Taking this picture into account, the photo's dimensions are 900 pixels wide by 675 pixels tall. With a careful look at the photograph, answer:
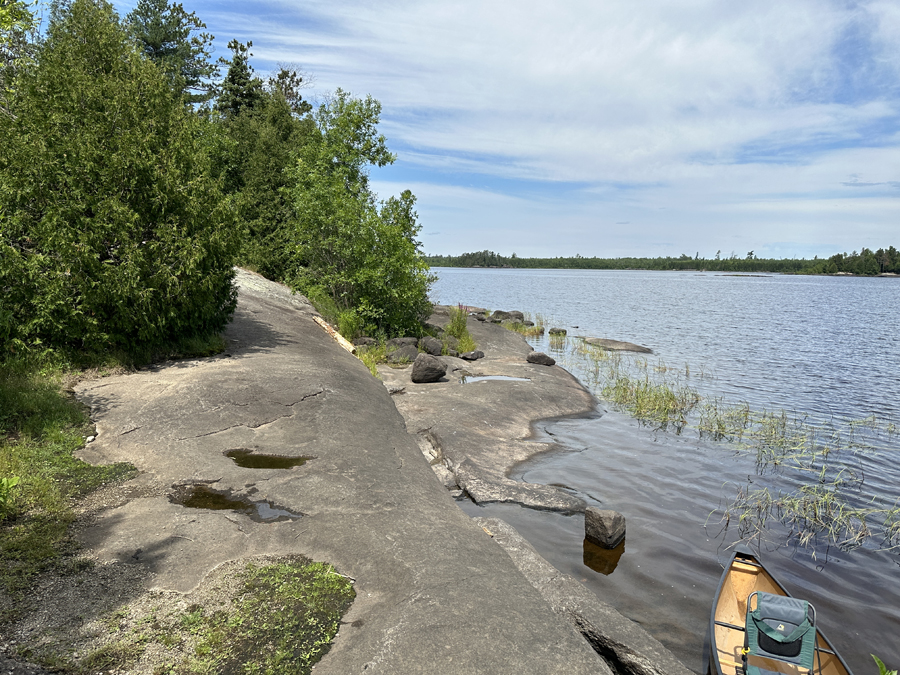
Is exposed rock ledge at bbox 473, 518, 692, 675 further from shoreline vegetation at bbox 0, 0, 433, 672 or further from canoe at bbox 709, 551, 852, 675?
shoreline vegetation at bbox 0, 0, 433, 672

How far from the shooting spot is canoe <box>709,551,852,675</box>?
5.31 meters

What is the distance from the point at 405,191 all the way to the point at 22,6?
1609 cm

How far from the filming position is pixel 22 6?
8094 millimetres

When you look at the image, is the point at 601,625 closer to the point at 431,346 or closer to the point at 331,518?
the point at 331,518

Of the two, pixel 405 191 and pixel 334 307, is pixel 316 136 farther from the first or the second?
pixel 334 307

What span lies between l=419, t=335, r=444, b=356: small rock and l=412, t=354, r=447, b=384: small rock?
15.1 ft

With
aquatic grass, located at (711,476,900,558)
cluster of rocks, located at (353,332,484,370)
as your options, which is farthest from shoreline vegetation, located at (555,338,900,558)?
cluster of rocks, located at (353,332,484,370)

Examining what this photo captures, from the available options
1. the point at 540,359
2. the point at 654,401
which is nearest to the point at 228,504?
the point at 654,401

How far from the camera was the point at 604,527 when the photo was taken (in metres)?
8.15

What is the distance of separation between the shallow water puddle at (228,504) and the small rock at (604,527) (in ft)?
14.6

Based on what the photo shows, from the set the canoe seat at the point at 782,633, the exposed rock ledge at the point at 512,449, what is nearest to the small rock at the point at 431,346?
the exposed rock ledge at the point at 512,449

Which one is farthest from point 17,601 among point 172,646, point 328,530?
point 328,530

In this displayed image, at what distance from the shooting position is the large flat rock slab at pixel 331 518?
4285 mm

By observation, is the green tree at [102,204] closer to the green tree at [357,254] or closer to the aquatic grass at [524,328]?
the green tree at [357,254]
